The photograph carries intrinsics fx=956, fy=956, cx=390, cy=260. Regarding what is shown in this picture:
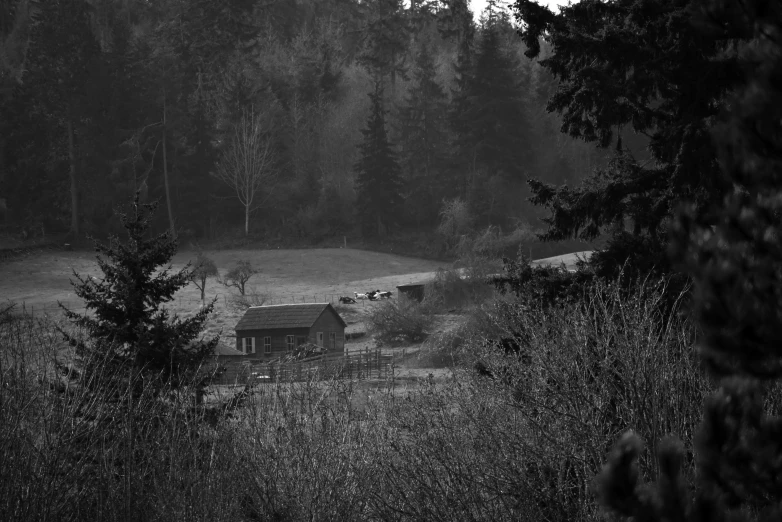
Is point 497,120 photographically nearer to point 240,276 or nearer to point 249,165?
point 249,165

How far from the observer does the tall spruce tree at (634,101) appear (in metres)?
15.0

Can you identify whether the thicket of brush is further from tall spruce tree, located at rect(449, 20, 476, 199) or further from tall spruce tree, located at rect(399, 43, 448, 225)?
tall spruce tree, located at rect(399, 43, 448, 225)

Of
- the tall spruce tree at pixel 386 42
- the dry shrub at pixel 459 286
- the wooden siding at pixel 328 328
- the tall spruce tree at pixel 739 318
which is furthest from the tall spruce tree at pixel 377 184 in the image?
the tall spruce tree at pixel 739 318

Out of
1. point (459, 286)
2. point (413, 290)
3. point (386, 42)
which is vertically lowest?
point (413, 290)

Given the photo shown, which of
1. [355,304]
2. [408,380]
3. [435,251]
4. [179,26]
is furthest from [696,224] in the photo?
[179,26]

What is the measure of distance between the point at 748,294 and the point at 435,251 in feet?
229

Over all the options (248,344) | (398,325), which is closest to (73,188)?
(248,344)

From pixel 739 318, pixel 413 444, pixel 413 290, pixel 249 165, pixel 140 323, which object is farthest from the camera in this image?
pixel 249 165

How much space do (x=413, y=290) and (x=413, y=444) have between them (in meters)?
39.9

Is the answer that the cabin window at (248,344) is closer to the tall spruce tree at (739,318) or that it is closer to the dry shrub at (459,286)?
the dry shrub at (459,286)

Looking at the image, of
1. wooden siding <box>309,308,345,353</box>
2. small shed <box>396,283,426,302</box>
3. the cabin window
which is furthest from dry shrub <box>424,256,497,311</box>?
the cabin window

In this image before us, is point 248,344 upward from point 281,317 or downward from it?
downward

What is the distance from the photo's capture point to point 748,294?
12.7 feet

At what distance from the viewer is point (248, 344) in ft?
146
